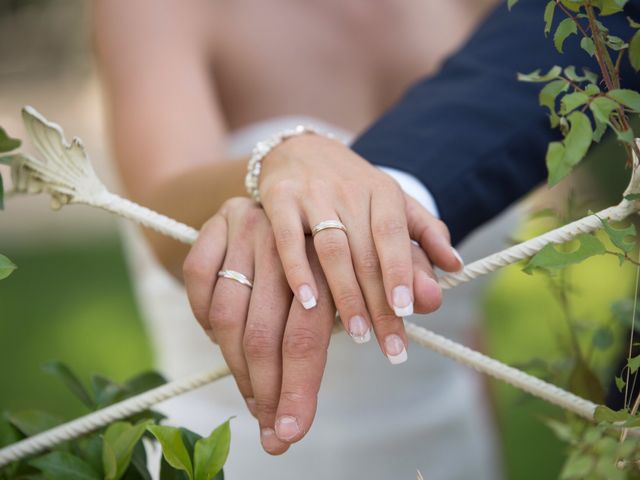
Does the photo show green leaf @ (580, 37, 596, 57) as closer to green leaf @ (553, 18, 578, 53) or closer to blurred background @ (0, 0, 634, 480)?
green leaf @ (553, 18, 578, 53)

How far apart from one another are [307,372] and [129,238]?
2.19 metres

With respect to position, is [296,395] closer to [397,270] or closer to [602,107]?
[397,270]

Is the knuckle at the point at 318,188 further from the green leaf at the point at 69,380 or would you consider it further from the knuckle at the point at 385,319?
the green leaf at the point at 69,380

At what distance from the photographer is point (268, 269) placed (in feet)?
2.61

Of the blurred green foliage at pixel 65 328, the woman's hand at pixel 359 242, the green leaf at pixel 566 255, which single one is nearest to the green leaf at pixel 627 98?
the green leaf at pixel 566 255

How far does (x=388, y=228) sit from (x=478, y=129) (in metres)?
0.48

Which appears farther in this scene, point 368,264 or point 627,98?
point 368,264

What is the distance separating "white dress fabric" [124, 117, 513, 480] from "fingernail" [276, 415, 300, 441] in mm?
1451

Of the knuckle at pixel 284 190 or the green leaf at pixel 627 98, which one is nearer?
the green leaf at pixel 627 98

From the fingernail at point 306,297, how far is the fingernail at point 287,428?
0.10 m

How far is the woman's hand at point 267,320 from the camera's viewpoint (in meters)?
0.75

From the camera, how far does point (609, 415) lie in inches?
26.6

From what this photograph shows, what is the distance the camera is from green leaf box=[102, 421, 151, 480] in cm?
77

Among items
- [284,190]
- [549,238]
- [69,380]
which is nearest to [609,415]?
[549,238]
